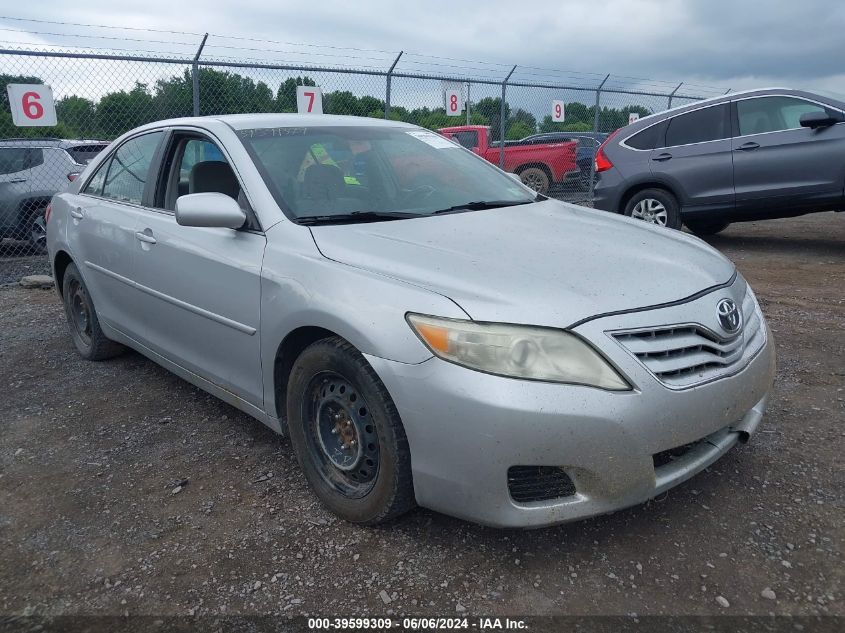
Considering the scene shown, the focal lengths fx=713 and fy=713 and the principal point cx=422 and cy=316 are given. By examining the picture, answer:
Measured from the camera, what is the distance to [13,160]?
8.76m

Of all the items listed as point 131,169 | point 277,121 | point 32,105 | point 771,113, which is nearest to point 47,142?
point 32,105

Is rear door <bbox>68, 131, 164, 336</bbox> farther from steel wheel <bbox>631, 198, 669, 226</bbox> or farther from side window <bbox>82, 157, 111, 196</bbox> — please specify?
steel wheel <bbox>631, 198, 669, 226</bbox>

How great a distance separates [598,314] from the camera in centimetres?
230

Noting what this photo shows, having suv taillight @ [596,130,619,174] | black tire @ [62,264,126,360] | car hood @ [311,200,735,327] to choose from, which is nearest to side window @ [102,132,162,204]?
black tire @ [62,264,126,360]

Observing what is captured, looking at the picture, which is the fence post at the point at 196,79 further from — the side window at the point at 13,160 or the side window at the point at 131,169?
the side window at the point at 131,169

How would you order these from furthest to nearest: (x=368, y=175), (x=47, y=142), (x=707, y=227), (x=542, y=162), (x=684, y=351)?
(x=542, y=162), (x=707, y=227), (x=47, y=142), (x=368, y=175), (x=684, y=351)

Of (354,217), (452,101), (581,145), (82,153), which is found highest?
(452,101)

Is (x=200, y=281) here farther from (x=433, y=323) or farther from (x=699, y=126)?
(x=699, y=126)

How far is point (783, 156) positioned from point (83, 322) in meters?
7.04

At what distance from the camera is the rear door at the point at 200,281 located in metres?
3.04

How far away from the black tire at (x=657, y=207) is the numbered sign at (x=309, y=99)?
408cm

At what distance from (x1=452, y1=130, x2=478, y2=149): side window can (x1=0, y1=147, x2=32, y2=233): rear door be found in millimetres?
7210

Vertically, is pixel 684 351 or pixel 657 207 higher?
pixel 657 207

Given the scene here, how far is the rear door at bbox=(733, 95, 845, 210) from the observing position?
7.43 metres
